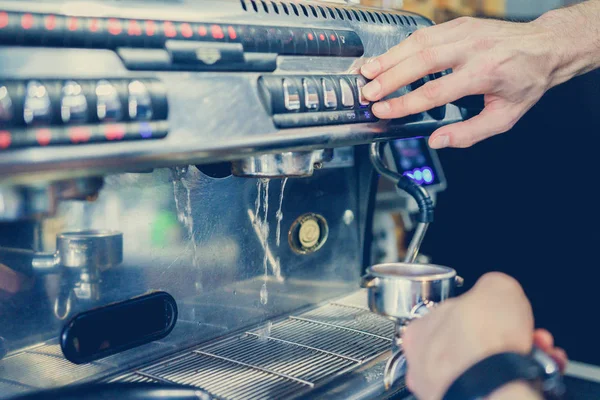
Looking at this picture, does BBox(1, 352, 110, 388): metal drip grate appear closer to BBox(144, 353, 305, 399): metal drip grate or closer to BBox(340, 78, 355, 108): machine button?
BBox(144, 353, 305, 399): metal drip grate

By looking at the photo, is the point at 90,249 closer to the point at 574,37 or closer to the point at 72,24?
the point at 72,24

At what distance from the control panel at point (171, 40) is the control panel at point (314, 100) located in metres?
0.03

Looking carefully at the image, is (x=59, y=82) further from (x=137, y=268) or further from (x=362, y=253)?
(x=362, y=253)

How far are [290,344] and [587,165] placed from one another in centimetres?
77

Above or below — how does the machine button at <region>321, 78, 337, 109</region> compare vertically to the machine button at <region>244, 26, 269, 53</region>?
Result: below

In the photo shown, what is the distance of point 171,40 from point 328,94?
190mm

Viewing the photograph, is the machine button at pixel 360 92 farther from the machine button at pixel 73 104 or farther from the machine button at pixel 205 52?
the machine button at pixel 73 104

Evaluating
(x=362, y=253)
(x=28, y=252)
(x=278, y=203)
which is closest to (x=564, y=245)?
(x=362, y=253)

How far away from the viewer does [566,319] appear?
1331mm

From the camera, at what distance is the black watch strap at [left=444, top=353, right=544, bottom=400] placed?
1.68ft

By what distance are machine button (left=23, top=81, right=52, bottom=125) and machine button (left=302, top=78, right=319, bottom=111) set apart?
10.7 inches

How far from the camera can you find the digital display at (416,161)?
1120 millimetres

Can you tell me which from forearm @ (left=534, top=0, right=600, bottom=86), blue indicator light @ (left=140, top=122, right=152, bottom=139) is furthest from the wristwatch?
forearm @ (left=534, top=0, right=600, bottom=86)

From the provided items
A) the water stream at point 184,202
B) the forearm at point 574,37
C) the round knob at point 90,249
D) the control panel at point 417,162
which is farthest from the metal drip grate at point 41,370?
the forearm at point 574,37
